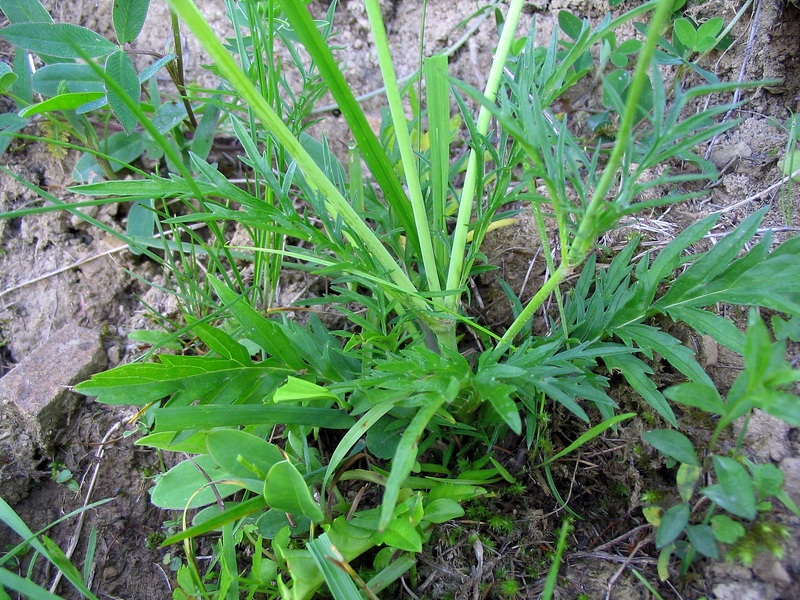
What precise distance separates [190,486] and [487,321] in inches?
Result: 35.0

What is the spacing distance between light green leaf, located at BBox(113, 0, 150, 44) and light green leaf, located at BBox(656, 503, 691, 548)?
178cm

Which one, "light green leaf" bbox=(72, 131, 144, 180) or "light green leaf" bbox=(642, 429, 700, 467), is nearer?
"light green leaf" bbox=(642, 429, 700, 467)

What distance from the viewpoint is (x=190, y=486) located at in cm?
129

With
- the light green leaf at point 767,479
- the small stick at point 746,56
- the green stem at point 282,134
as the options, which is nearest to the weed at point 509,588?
the light green leaf at point 767,479

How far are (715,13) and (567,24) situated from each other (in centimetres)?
43

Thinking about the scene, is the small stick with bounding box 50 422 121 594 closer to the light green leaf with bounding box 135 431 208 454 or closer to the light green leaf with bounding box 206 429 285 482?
the light green leaf with bounding box 135 431 208 454

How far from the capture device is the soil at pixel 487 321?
1157mm

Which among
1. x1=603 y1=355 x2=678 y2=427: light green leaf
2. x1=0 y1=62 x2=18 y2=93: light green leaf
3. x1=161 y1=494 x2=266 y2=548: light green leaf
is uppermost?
x1=0 y1=62 x2=18 y2=93: light green leaf

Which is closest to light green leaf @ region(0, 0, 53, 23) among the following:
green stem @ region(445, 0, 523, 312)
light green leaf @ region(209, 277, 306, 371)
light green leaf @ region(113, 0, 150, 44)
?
light green leaf @ region(113, 0, 150, 44)

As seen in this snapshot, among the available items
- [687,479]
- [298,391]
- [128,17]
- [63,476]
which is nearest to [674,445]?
[687,479]

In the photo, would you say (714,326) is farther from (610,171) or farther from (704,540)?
→ (610,171)

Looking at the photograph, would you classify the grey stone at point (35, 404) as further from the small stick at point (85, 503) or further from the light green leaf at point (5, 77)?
the light green leaf at point (5, 77)

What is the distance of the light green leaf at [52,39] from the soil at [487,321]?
0.53 m

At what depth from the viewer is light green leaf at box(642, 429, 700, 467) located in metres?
1.01
